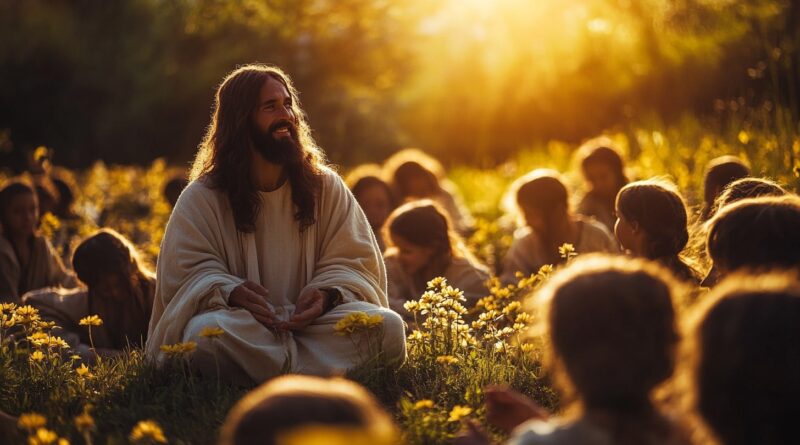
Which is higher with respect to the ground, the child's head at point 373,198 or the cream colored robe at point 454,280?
the child's head at point 373,198

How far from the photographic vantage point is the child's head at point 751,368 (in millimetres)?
2709

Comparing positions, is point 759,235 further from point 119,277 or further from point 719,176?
point 119,277

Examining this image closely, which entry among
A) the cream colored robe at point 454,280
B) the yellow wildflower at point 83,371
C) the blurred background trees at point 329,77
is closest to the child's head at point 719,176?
the cream colored robe at point 454,280

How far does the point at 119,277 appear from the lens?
6.46 metres

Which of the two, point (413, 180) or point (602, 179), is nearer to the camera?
point (602, 179)

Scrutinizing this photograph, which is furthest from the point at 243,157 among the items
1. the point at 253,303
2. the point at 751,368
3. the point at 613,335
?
the point at 751,368

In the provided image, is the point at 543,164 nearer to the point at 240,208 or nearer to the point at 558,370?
the point at 240,208

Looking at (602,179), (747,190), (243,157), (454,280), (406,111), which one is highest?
(243,157)

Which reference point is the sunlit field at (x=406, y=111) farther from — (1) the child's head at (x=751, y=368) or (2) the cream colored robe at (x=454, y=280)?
(1) the child's head at (x=751, y=368)

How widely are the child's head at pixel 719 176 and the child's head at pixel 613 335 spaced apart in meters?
3.66

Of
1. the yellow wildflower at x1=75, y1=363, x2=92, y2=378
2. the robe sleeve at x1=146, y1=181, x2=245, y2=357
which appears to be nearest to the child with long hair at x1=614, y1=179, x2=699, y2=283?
the robe sleeve at x1=146, y1=181, x2=245, y2=357

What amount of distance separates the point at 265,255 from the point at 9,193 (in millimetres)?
2837

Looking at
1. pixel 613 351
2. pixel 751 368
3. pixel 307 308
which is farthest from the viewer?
pixel 307 308

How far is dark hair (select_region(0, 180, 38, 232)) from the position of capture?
7.70 meters
